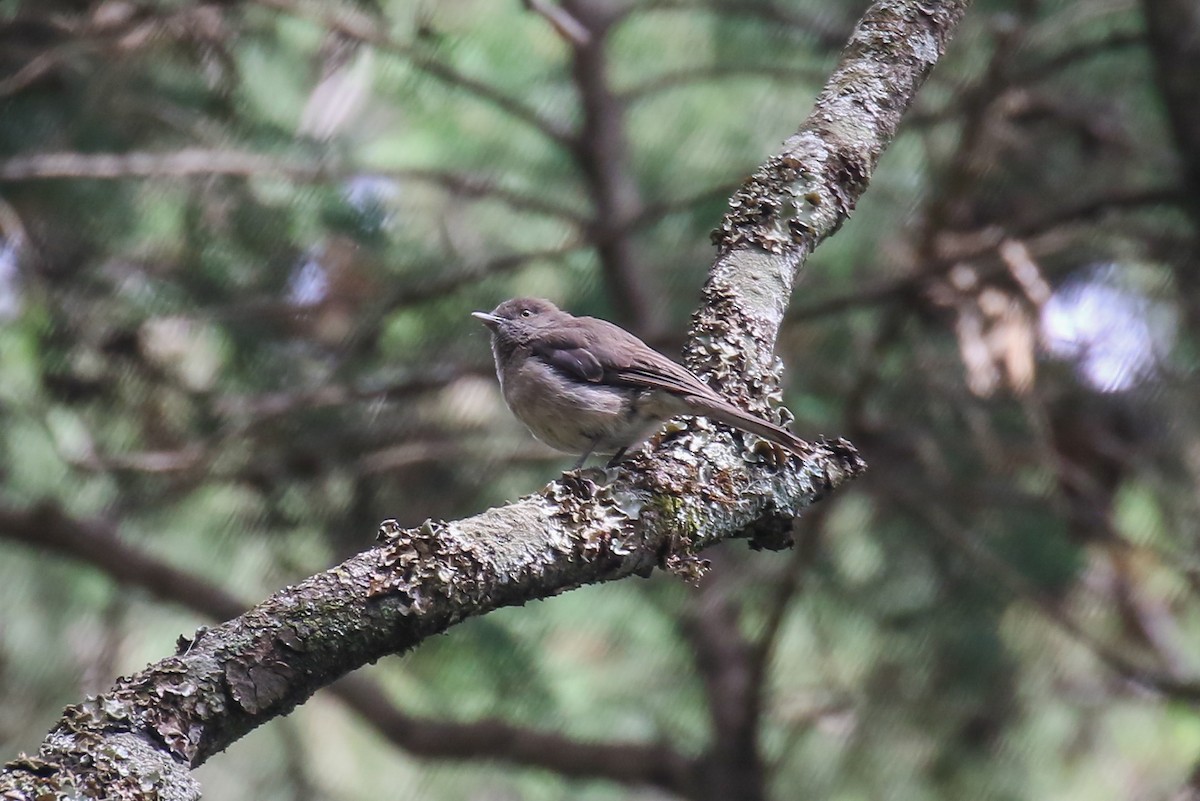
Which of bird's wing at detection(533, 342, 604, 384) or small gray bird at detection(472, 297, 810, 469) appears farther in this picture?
bird's wing at detection(533, 342, 604, 384)

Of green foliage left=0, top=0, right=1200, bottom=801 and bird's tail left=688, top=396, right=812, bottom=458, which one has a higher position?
green foliage left=0, top=0, right=1200, bottom=801

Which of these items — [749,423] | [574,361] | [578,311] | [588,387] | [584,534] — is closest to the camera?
[584,534]

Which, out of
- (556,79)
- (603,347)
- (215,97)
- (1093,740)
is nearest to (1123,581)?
(1093,740)

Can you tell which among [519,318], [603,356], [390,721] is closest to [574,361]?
[603,356]

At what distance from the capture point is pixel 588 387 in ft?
11.6

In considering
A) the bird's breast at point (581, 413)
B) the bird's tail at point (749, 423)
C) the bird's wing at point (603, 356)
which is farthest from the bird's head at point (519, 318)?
the bird's tail at point (749, 423)

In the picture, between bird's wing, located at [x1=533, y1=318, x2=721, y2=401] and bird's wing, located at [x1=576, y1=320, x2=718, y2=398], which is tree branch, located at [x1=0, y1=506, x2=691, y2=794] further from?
bird's wing, located at [x1=576, y1=320, x2=718, y2=398]

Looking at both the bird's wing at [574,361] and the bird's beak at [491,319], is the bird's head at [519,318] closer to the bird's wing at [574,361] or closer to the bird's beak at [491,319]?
the bird's beak at [491,319]

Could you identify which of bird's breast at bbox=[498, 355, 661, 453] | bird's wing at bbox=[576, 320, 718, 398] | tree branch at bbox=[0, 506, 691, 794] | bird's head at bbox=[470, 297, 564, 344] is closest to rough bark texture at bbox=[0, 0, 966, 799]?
bird's wing at bbox=[576, 320, 718, 398]

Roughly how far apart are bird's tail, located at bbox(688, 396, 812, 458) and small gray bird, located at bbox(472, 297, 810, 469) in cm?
45

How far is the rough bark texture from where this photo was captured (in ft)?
5.22

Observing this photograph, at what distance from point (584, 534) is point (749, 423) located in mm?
567

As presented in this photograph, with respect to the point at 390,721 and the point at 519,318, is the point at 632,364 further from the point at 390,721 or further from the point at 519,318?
the point at 390,721

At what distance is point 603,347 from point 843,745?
276 cm
